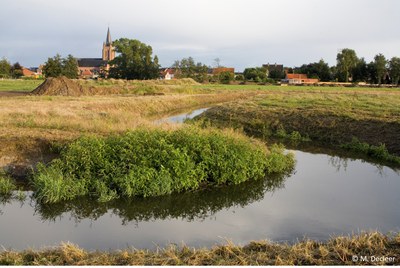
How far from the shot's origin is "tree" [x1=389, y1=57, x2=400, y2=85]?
86.2 meters

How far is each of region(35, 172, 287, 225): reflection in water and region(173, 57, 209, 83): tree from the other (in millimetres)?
88083

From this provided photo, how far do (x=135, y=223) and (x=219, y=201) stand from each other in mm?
2735

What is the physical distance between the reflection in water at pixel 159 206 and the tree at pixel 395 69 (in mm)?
86695

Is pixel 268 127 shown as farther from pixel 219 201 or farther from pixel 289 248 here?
pixel 289 248

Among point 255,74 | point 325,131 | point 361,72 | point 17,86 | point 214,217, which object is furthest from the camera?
point 255,74

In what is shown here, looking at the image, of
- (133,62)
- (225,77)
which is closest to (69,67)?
(133,62)

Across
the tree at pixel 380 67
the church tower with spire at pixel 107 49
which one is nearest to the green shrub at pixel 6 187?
the tree at pixel 380 67

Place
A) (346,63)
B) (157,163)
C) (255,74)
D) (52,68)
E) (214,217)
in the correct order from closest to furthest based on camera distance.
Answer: (214,217) → (157,163) → (52,68) → (346,63) → (255,74)

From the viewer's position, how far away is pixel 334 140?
68.6 feet

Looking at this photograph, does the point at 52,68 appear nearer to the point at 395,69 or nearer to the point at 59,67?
the point at 59,67

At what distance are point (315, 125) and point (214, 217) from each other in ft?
49.0

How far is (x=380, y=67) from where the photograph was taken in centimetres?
8669

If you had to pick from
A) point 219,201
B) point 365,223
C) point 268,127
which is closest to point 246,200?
point 219,201

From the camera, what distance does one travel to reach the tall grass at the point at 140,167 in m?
10.7
